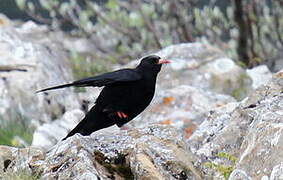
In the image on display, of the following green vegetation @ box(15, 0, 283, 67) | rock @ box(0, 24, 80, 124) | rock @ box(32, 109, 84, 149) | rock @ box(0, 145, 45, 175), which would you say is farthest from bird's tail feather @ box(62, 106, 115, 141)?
green vegetation @ box(15, 0, 283, 67)

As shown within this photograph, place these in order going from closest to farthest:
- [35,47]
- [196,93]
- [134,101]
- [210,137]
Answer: [210,137], [134,101], [196,93], [35,47]

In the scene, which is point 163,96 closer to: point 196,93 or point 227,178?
point 196,93

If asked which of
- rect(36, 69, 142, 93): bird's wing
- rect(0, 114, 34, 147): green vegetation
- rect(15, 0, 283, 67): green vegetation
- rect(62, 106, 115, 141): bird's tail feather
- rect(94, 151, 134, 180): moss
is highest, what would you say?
rect(94, 151, 134, 180): moss

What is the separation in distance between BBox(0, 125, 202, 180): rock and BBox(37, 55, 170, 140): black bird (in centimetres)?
186

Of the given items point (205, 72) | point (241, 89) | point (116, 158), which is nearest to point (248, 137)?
point (116, 158)

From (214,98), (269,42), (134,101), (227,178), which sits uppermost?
(227,178)

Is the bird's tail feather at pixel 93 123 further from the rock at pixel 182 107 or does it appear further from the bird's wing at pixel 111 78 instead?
the rock at pixel 182 107

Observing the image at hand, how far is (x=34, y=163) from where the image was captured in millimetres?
5688

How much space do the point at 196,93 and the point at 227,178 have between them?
15.9 feet

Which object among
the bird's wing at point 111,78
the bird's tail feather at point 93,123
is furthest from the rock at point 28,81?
the bird's wing at point 111,78

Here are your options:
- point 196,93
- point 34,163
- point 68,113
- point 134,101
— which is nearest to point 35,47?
point 68,113

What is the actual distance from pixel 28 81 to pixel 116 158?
5.71 metres

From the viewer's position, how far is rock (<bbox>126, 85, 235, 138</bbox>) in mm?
9891

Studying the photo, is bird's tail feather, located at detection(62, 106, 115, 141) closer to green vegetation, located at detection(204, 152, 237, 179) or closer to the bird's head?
the bird's head
